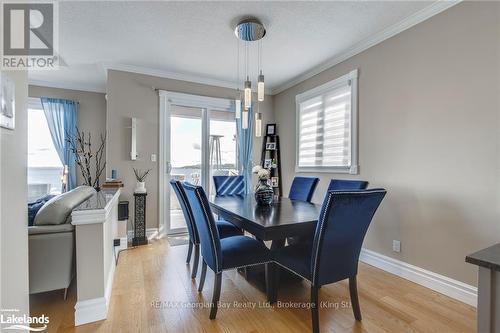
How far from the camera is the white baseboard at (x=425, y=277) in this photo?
2008mm

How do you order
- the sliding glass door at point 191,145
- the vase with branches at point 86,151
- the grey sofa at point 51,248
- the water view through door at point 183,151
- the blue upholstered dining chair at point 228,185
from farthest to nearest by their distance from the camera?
the vase with branches at point 86,151
the water view through door at point 183,151
the sliding glass door at point 191,145
the blue upholstered dining chair at point 228,185
the grey sofa at point 51,248

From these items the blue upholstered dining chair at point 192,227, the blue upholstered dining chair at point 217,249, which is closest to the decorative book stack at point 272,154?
the blue upholstered dining chair at point 192,227

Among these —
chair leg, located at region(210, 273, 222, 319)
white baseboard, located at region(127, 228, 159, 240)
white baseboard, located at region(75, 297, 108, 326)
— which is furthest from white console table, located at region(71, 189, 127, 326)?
white baseboard, located at region(127, 228, 159, 240)

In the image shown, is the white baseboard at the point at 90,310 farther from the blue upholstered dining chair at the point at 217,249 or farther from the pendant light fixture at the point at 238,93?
the pendant light fixture at the point at 238,93

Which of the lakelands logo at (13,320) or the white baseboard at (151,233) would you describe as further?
the white baseboard at (151,233)

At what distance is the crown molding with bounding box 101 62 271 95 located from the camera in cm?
358

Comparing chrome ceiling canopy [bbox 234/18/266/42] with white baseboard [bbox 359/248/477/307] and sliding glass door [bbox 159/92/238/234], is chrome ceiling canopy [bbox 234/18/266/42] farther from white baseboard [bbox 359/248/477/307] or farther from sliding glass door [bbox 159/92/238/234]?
white baseboard [bbox 359/248/477/307]

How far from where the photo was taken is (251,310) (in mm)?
1882

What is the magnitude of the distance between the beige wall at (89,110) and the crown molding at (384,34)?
12.4ft

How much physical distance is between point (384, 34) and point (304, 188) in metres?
1.90

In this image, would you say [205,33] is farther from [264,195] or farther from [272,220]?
[272,220]

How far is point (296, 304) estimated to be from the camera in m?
1.97

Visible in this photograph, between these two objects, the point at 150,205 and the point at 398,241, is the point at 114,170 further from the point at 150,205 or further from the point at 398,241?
the point at 398,241

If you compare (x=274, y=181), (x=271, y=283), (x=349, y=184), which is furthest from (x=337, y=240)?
(x=274, y=181)
